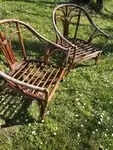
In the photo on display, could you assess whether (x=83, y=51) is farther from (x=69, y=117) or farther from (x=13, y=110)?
(x=13, y=110)

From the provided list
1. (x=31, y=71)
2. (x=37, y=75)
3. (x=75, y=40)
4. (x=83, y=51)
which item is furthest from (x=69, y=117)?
(x=75, y=40)

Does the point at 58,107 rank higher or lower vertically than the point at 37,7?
higher

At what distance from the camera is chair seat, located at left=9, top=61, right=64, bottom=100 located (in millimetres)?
5537

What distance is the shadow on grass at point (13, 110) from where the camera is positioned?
5777mm

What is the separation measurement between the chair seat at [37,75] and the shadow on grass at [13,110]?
1.72 feet

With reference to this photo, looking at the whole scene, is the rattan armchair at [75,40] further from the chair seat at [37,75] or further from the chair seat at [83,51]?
the chair seat at [37,75]

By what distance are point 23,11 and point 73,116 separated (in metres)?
6.08

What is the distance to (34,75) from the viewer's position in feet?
19.6

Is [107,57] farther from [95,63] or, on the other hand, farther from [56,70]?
[56,70]

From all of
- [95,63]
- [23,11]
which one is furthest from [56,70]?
[23,11]

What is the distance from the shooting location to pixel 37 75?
6.07 m

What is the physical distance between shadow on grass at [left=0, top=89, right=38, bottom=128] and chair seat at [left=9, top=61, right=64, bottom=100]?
53 cm

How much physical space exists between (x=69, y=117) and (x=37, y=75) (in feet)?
3.15

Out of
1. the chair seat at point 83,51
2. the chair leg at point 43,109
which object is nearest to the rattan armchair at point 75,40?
the chair seat at point 83,51
